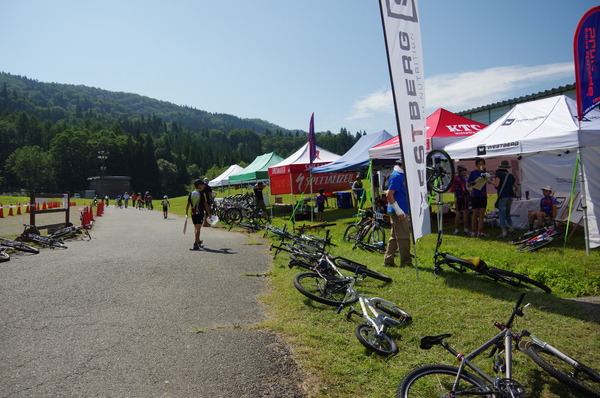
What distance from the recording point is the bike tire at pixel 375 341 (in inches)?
147

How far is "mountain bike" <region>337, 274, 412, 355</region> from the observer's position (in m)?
3.81

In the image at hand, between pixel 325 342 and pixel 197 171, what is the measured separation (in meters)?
132

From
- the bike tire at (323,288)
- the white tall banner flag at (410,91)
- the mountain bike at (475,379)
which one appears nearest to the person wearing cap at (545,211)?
the white tall banner flag at (410,91)

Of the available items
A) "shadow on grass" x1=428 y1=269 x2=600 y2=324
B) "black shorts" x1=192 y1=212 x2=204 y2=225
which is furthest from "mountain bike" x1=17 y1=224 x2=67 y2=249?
"shadow on grass" x1=428 y1=269 x2=600 y2=324

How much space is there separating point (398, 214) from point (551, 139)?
4.65 m

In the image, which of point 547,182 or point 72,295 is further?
point 547,182

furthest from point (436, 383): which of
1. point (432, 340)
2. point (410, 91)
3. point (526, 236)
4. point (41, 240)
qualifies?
point (41, 240)

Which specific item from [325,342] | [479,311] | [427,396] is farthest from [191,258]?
→ [427,396]

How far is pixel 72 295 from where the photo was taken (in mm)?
5957

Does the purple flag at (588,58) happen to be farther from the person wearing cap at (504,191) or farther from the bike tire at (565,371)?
the bike tire at (565,371)

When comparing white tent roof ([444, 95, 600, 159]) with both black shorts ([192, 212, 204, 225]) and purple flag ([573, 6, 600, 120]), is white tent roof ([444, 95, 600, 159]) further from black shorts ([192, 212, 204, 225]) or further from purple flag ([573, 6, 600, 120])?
black shorts ([192, 212, 204, 225])

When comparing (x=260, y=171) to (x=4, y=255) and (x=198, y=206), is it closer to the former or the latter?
(x=198, y=206)

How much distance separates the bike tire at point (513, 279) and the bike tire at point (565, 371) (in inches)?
109

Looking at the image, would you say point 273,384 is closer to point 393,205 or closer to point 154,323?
point 154,323
